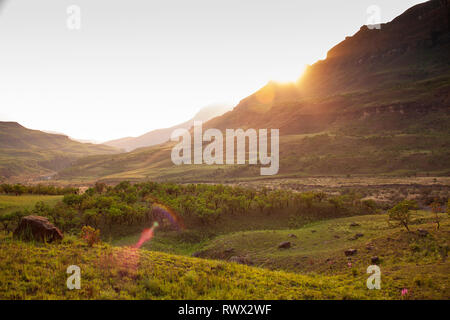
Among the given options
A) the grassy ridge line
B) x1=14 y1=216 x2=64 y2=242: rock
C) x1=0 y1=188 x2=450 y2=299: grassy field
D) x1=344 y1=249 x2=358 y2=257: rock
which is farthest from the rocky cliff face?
x1=14 y1=216 x2=64 y2=242: rock

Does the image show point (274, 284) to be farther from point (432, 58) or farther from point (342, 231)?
point (432, 58)

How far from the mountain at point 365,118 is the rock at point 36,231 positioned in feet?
209

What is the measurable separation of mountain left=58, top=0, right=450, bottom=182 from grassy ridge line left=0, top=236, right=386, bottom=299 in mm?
63141

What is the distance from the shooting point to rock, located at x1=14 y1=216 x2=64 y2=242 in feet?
36.1

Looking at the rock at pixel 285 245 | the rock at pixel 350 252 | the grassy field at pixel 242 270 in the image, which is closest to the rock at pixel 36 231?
the grassy field at pixel 242 270

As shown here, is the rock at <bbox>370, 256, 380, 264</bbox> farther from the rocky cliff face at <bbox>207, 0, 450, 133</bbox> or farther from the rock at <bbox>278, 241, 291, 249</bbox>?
the rocky cliff face at <bbox>207, 0, 450, 133</bbox>

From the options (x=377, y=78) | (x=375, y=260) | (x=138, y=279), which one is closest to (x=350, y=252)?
(x=375, y=260)

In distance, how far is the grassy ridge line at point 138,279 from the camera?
7.33m

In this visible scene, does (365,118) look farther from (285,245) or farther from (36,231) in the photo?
(36,231)

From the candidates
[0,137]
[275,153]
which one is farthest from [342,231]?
[0,137]

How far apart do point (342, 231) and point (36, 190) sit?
32951mm

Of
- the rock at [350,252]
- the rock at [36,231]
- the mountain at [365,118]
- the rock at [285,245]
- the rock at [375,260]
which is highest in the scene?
the mountain at [365,118]

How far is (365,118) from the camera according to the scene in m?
100

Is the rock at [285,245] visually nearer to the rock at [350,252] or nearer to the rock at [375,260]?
the rock at [350,252]
